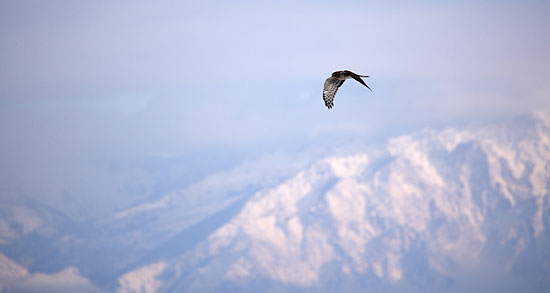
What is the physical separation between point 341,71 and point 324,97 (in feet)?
7.77

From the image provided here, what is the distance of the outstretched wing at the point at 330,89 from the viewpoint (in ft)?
194

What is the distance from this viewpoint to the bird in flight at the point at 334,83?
58.7 m

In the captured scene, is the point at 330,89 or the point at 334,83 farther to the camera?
the point at 334,83

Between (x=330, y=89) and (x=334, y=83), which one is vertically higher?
(x=334, y=83)

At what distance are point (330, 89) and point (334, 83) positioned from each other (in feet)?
1.97

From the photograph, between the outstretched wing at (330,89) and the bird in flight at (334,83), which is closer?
the bird in flight at (334,83)

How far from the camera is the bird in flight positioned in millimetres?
58719

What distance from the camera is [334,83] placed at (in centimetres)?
6003

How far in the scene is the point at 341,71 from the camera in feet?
193

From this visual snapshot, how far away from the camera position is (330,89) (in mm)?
59875

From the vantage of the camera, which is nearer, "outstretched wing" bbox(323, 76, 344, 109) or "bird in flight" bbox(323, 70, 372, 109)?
"bird in flight" bbox(323, 70, 372, 109)

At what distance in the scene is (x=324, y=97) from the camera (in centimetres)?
5906

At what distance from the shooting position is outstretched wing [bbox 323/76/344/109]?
59188 millimetres
